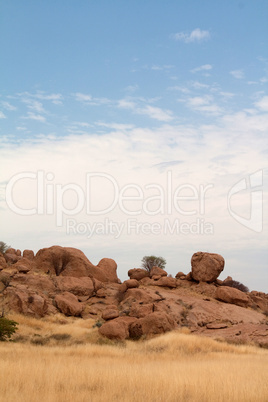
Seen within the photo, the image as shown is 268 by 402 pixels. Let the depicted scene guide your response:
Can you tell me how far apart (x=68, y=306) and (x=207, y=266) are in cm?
1617

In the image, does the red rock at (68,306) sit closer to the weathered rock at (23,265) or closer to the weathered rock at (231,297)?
the weathered rock at (23,265)

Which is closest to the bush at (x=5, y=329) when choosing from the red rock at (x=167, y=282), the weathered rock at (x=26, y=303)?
the weathered rock at (x=26, y=303)

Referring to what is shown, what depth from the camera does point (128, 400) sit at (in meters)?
10.1

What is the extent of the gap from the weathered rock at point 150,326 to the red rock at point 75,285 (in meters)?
13.0

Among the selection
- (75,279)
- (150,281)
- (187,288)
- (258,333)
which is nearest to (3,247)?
(75,279)

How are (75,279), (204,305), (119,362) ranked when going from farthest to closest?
(75,279)
(204,305)
(119,362)

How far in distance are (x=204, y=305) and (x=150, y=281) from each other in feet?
25.2

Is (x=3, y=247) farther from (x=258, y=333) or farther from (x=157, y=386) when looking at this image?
(x=157, y=386)

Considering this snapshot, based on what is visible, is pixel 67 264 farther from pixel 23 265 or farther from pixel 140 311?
pixel 140 311

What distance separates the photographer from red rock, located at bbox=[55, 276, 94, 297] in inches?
1521

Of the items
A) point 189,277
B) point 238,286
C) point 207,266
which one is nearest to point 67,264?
point 189,277

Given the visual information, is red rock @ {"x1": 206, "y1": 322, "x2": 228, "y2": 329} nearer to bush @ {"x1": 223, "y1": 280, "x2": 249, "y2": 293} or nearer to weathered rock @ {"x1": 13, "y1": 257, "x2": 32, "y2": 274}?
bush @ {"x1": 223, "y1": 280, "x2": 249, "y2": 293}

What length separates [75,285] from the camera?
39000mm

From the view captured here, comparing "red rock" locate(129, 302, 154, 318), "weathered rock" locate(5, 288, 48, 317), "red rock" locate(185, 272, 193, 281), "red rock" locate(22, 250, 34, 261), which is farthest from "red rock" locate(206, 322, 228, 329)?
"red rock" locate(22, 250, 34, 261)
